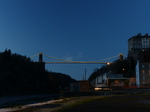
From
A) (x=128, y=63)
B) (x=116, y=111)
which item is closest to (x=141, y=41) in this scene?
(x=128, y=63)

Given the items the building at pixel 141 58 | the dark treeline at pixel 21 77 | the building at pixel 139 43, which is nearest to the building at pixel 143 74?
the building at pixel 141 58

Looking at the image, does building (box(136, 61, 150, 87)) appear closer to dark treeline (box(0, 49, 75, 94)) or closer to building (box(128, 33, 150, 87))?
building (box(128, 33, 150, 87))

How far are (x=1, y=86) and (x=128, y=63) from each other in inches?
1785

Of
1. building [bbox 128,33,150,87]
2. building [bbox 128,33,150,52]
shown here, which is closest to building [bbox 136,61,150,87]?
building [bbox 128,33,150,87]

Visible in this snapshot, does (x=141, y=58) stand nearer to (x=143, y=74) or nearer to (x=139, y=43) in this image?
(x=143, y=74)

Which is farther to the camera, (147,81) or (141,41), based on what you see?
(141,41)

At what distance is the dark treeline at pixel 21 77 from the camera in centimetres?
9010

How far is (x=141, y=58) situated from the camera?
269ft

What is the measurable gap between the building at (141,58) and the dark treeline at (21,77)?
133ft

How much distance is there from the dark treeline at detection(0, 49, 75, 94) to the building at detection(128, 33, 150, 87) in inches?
1600

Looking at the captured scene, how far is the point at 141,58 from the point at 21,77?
163 ft

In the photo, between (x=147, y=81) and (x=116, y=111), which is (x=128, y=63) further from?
(x=116, y=111)

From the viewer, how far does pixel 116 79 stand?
6544 centimetres

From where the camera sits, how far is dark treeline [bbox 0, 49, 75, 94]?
90.1 meters
